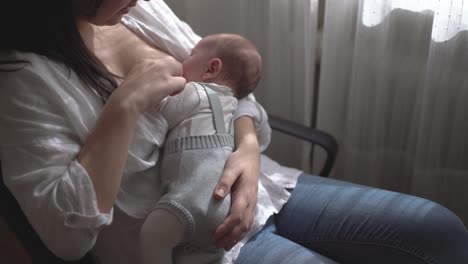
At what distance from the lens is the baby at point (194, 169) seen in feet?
3.27

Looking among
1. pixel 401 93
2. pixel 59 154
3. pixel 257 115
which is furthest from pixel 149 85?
pixel 401 93

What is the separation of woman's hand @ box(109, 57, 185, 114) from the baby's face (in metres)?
0.15

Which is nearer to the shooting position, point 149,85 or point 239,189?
point 149,85

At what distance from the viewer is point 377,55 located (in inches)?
62.7

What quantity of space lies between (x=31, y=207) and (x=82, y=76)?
0.27m

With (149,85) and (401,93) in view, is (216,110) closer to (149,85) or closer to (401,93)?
(149,85)

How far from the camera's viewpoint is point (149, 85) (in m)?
1.02

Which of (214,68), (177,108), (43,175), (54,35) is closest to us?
(43,175)

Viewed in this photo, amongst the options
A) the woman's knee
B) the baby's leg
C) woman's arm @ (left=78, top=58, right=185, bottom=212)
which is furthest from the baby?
the woman's knee

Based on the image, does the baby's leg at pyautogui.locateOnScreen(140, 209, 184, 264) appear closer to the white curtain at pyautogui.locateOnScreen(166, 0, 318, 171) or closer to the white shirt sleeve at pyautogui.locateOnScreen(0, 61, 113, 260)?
the white shirt sleeve at pyautogui.locateOnScreen(0, 61, 113, 260)

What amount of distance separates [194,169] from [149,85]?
0.61ft

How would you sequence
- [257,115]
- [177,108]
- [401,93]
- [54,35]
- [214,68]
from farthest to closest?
[401,93] → [257,115] → [214,68] → [177,108] → [54,35]

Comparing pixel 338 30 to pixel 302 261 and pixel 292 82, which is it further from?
pixel 302 261

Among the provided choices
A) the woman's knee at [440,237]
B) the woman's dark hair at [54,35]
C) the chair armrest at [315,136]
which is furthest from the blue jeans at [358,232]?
the woman's dark hair at [54,35]
